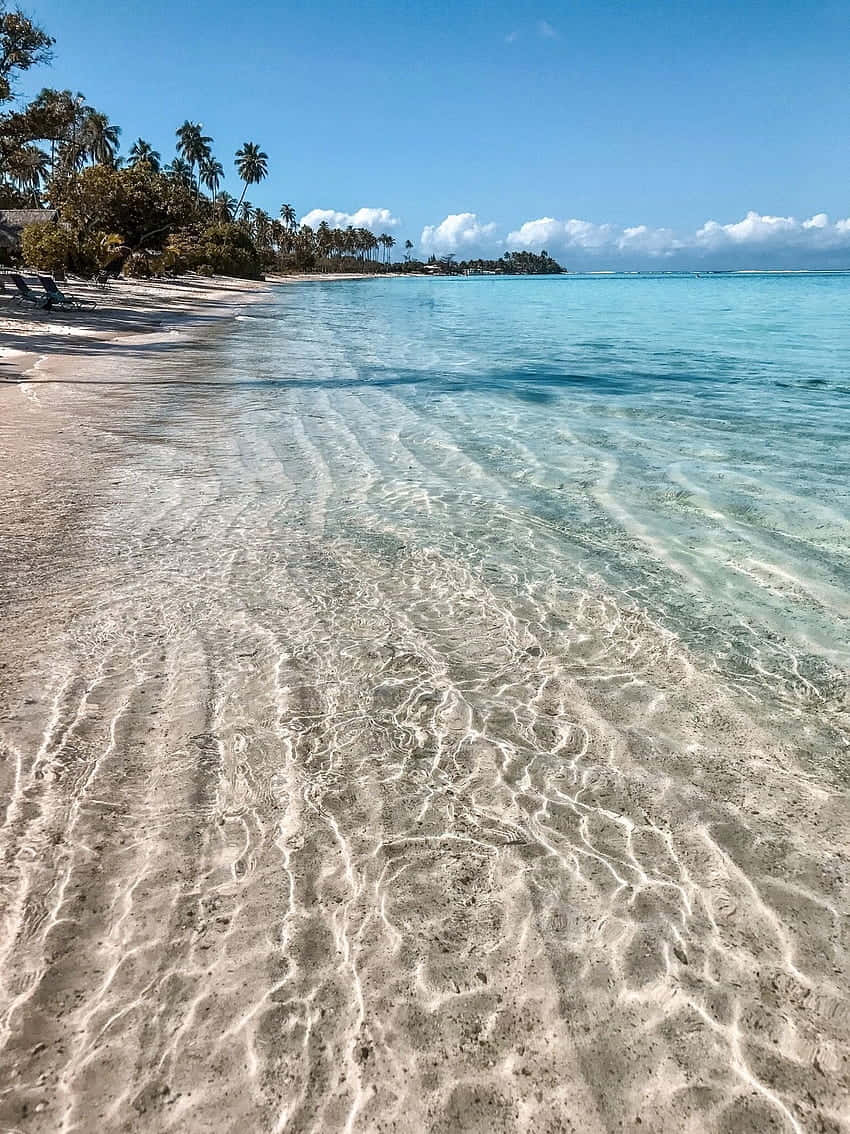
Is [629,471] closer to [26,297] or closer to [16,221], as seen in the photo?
[26,297]

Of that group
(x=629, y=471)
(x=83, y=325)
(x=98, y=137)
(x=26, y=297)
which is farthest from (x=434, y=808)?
(x=98, y=137)

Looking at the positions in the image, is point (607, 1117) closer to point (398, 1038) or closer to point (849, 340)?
point (398, 1038)

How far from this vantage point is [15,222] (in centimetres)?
4859

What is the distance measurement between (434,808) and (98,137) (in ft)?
350

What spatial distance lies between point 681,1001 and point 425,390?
13.0 meters

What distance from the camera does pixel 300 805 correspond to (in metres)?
2.95

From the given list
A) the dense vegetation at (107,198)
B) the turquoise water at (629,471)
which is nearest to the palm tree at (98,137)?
the dense vegetation at (107,198)

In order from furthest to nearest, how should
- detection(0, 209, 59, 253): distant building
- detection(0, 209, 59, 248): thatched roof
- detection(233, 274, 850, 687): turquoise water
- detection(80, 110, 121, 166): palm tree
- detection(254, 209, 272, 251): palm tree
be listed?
→ detection(254, 209, 272, 251): palm tree → detection(80, 110, 121, 166): palm tree → detection(0, 209, 59, 248): thatched roof → detection(0, 209, 59, 253): distant building → detection(233, 274, 850, 687): turquoise water

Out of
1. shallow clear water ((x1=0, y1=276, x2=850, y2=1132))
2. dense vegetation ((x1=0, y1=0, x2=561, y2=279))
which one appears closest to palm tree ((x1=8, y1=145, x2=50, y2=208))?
dense vegetation ((x1=0, y1=0, x2=561, y2=279))

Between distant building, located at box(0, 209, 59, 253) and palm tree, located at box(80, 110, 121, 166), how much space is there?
3800cm

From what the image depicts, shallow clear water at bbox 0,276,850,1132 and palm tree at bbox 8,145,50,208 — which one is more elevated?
palm tree at bbox 8,145,50,208

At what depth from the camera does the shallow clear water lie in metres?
1.99

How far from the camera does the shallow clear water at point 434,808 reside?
1992 mm

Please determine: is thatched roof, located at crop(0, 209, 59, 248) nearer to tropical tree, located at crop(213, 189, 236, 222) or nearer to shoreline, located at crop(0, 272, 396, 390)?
shoreline, located at crop(0, 272, 396, 390)
